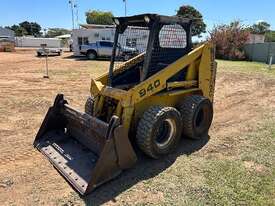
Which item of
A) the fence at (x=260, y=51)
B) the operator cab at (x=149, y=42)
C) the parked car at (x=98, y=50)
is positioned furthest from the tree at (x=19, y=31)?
the operator cab at (x=149, y=42)

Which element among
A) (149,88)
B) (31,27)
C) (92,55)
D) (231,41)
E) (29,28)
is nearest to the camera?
(149,88)

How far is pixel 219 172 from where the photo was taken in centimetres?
512

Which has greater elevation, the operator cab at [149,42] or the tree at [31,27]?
the tree at [31,27]

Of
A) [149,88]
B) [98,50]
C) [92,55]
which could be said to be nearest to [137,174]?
[149,88]

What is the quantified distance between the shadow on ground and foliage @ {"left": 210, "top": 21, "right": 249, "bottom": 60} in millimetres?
24406

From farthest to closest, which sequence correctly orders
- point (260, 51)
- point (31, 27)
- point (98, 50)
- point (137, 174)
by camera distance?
1. point (31, 27)
2. point (260, 51)
3. point (98, 50)
4. point (137, 174)

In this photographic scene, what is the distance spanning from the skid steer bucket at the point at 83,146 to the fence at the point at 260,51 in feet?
78.5

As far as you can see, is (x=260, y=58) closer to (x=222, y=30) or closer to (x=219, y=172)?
(x=222, y=30)

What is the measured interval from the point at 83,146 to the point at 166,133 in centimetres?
146

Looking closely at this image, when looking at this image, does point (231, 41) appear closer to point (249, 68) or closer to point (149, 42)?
point (249, 68)

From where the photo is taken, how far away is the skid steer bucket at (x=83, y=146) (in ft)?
14.8

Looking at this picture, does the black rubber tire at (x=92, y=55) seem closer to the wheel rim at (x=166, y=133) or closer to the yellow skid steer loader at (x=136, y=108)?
the yellow skid steer loader at (x=136, y=108)

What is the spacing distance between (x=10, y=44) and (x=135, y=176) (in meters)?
43.9

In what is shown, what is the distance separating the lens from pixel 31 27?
107938 millimetres
